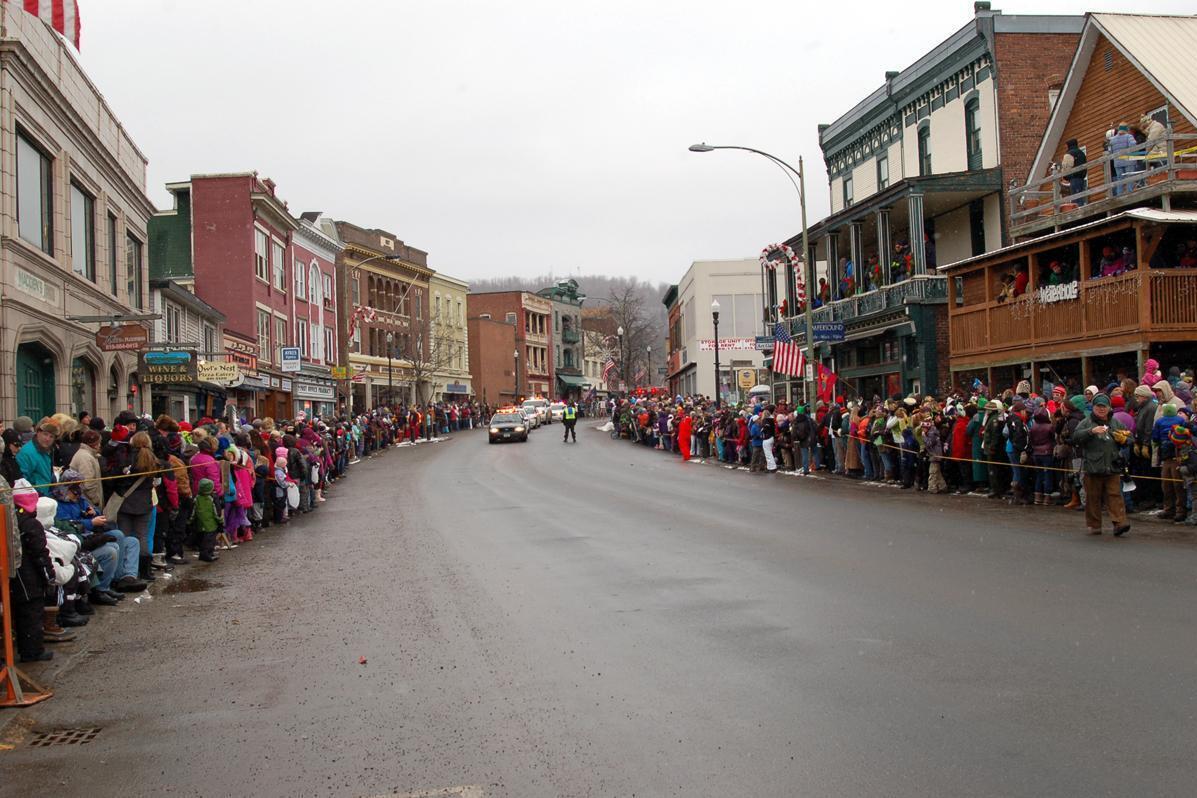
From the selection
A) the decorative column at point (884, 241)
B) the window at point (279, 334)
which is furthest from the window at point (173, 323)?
the decorative column at point (884, 241)

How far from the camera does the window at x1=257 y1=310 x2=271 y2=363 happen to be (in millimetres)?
48531

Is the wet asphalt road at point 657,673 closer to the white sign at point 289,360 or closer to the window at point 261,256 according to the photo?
the white sign at point 289,360

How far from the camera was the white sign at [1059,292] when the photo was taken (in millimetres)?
21812

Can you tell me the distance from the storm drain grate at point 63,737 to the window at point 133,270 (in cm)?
2096

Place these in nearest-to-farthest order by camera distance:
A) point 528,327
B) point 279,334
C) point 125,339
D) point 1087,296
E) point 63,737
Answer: point 63,737
point 125,339
point 1087,296
point 279,334
point 528,327

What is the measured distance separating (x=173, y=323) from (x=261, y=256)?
16011 mm

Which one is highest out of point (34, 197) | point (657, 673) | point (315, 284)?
point (315, 284)

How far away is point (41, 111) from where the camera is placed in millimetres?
18406

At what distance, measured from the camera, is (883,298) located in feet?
107

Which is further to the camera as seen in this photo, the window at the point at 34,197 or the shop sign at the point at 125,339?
the shop sign at the point at 125,339

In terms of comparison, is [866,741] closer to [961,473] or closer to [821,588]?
[821,588]

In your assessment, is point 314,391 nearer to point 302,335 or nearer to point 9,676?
point 302,335

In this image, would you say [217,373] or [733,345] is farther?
[733,345]

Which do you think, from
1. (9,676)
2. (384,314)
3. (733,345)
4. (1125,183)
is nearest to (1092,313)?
(1125,183)
